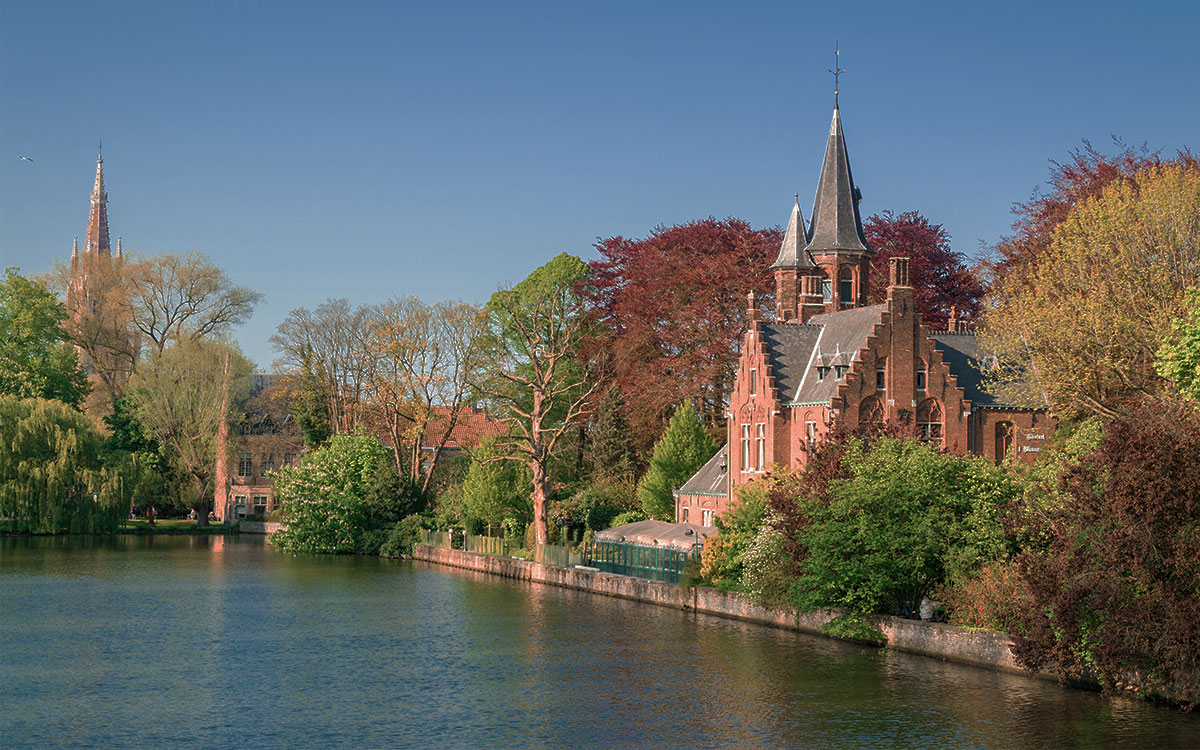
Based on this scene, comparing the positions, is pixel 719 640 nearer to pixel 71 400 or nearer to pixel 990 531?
pixel 990 531

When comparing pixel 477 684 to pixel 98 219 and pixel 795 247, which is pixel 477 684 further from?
pixel 98 219

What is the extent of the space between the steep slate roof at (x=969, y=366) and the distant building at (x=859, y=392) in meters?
0.05

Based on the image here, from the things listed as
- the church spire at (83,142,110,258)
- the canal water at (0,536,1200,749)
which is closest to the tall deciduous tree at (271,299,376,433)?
the canal water at (0,536,1200,749)

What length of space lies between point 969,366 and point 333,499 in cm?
3330

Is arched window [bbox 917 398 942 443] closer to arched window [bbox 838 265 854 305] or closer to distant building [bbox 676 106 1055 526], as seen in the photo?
distant building [bbox 676 106 1055 526]

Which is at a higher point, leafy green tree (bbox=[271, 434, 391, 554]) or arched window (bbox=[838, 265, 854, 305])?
arched window (bbox=[838, 265, 854, 305])

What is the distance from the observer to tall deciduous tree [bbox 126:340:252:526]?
254 ft

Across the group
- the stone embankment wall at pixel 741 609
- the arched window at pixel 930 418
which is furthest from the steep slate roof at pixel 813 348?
the stone embankment wall at pixel 741 609

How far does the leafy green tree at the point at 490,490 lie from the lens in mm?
60031

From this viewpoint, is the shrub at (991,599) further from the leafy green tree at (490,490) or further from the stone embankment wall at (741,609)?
the leafy green tree at (490,490)

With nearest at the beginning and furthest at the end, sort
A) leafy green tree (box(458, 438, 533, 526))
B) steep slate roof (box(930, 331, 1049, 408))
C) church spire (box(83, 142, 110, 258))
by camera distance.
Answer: steep slate roof (box(930, 331, 1049, 408)), leafy green tree (box(458, 438, 533, 526)), church spire (box(83, 142, 110, 258))

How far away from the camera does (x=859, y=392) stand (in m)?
45.9

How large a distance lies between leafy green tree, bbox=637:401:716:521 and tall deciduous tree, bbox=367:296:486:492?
41.6 feet

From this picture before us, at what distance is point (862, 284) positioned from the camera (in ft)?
188
